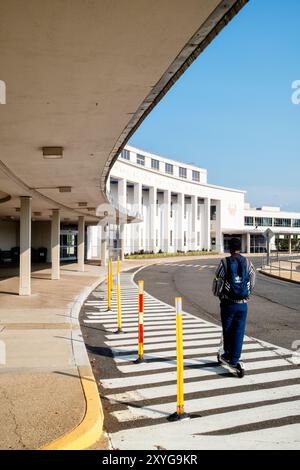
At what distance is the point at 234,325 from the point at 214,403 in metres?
1.48

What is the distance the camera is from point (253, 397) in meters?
5.95

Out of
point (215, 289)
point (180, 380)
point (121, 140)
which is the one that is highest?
point (121, 140)

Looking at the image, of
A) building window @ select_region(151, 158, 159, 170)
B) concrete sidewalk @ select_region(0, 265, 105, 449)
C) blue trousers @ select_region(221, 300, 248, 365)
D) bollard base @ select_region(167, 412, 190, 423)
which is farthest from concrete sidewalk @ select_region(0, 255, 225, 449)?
building window @ select_region(151, 158, 159, 170)

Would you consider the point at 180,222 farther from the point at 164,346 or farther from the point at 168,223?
the point at 164,346

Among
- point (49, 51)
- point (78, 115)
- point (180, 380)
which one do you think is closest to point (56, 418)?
point (180, 380)

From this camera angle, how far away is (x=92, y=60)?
541cm

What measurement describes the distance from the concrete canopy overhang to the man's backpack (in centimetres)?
277

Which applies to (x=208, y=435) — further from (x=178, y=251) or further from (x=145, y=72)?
(x=178, y=251)

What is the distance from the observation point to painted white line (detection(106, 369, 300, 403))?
597 cm

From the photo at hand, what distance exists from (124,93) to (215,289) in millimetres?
3259

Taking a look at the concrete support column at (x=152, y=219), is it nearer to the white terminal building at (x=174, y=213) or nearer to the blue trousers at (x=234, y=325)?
the white terminal building at (x=174, y=213)

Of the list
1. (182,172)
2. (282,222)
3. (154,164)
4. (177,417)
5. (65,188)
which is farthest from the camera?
(282,222)

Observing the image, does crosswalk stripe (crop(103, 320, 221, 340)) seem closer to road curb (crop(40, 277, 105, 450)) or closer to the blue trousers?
road curb (crop(40, 277, 105, 450))

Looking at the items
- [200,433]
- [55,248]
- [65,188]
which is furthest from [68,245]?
[200,433]
